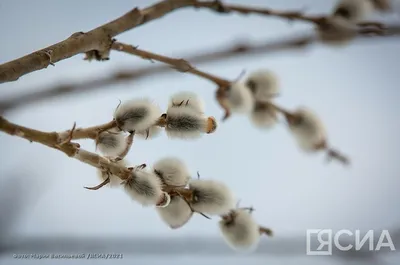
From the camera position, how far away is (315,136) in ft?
1.95

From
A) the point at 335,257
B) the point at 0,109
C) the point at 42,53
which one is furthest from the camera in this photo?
the point at 335,257

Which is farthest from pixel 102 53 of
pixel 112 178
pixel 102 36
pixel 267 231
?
pixel 267 231

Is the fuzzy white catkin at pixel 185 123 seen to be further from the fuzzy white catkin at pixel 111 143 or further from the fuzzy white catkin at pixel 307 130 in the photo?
the fuzzy white catkin at pixel 307 130

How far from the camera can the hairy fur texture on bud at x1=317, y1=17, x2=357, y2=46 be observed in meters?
0.54

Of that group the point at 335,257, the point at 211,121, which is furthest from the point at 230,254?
the point at 211,121

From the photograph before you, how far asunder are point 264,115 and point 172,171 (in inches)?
6.8

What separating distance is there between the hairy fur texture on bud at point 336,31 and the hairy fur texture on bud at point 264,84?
7 cm

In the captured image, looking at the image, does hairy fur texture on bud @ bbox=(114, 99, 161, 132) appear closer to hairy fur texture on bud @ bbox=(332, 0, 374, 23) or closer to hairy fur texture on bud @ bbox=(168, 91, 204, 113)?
hairy fur texture on bud @ bbox=(168, 91, 204, 113)

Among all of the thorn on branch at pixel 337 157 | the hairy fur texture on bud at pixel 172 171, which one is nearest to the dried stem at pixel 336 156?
the thorn on branch at pixel 337 157

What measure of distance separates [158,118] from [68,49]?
3.8 inches

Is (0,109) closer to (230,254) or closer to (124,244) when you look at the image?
(124,244)

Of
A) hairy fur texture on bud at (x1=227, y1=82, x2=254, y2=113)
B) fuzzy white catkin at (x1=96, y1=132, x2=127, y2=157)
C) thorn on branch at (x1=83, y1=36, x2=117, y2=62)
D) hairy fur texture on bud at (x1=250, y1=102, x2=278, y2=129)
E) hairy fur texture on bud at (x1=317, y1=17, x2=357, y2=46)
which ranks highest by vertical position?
hairy fur texture on bud at (x1=317, y1=17, x2=357, y2=46)

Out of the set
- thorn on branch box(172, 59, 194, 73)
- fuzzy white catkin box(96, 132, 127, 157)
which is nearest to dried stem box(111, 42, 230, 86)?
thorn on branch box(172, 59, 194, 73)

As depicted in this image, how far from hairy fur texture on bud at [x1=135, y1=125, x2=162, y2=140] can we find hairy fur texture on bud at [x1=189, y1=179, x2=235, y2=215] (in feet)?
0.18
